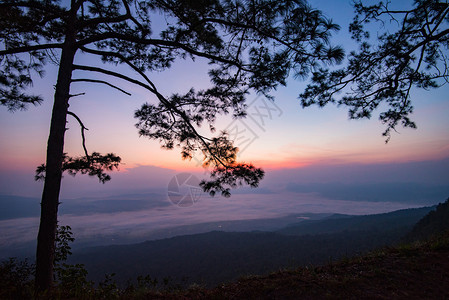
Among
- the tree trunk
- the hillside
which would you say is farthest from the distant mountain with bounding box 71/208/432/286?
the tree trunk

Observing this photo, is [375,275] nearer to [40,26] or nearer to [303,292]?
[303,292]

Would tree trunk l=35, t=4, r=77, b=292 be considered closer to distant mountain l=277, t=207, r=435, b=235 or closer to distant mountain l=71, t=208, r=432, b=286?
distant mountain l=71, t=208, r=432, b=286

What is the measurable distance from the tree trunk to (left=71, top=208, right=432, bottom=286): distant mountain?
46.3 meters

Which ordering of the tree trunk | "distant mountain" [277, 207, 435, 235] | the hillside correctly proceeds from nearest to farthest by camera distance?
the hillside, the tree trunk, "distant mountain" [277, 207, 435, 235]

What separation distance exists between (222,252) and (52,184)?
74657 millimetres

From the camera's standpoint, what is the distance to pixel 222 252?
230 feet

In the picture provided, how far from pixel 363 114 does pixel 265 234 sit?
88.3 metres

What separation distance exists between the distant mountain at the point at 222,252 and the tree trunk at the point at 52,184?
46348mm

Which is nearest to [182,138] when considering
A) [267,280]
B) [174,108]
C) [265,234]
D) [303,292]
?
[174,108]

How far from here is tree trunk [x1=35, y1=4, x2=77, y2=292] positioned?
353cm

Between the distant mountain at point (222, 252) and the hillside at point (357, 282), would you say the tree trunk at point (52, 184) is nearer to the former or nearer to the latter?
the hillside at point (357, 282)

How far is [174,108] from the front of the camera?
4586 mm

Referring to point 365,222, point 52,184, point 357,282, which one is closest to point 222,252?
point 365,222

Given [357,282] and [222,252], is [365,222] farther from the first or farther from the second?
[357,282]
